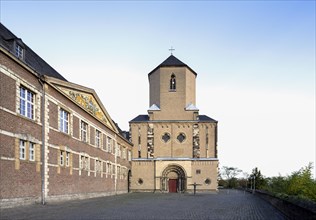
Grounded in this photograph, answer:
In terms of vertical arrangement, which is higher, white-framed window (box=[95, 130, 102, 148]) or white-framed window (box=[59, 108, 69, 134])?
white-framed window (box=[59, 108, 69, 134])

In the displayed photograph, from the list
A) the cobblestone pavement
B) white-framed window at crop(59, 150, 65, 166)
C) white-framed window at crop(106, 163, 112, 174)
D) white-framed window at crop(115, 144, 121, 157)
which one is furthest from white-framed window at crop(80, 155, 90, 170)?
white-framed window at crop(115, 144, 121, 157)

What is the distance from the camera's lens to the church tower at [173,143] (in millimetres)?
48156

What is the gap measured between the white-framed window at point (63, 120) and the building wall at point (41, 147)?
293 millimetres

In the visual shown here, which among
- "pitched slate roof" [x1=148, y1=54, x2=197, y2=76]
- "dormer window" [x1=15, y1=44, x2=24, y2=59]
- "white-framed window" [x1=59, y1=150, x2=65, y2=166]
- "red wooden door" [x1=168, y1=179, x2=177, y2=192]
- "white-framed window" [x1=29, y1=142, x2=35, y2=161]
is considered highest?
"pitched slate roof" [x1=148, y1=54, x2=197, y2=76]

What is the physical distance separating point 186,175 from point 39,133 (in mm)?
30021

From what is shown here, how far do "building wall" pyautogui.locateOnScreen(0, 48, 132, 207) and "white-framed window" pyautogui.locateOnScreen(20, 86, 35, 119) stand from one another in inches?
8.4

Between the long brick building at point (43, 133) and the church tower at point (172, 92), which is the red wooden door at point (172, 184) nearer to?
the church tower at point (172, 92)

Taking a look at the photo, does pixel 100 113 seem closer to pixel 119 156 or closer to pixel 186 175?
pixel 119 156

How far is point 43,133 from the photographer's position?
21312 mm

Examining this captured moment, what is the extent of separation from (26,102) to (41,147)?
2.83 meters

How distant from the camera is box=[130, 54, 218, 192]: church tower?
4816 centimetres

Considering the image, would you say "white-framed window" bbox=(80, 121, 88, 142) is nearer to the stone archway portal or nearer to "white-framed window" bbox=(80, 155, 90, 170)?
"white-framed window" bbox=(80, 155, 90, 170)

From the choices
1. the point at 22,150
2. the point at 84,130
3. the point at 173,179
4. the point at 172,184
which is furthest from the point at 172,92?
the point at 22,150

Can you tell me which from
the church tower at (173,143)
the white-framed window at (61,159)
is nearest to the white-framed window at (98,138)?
the white-framed window at (61,159)
